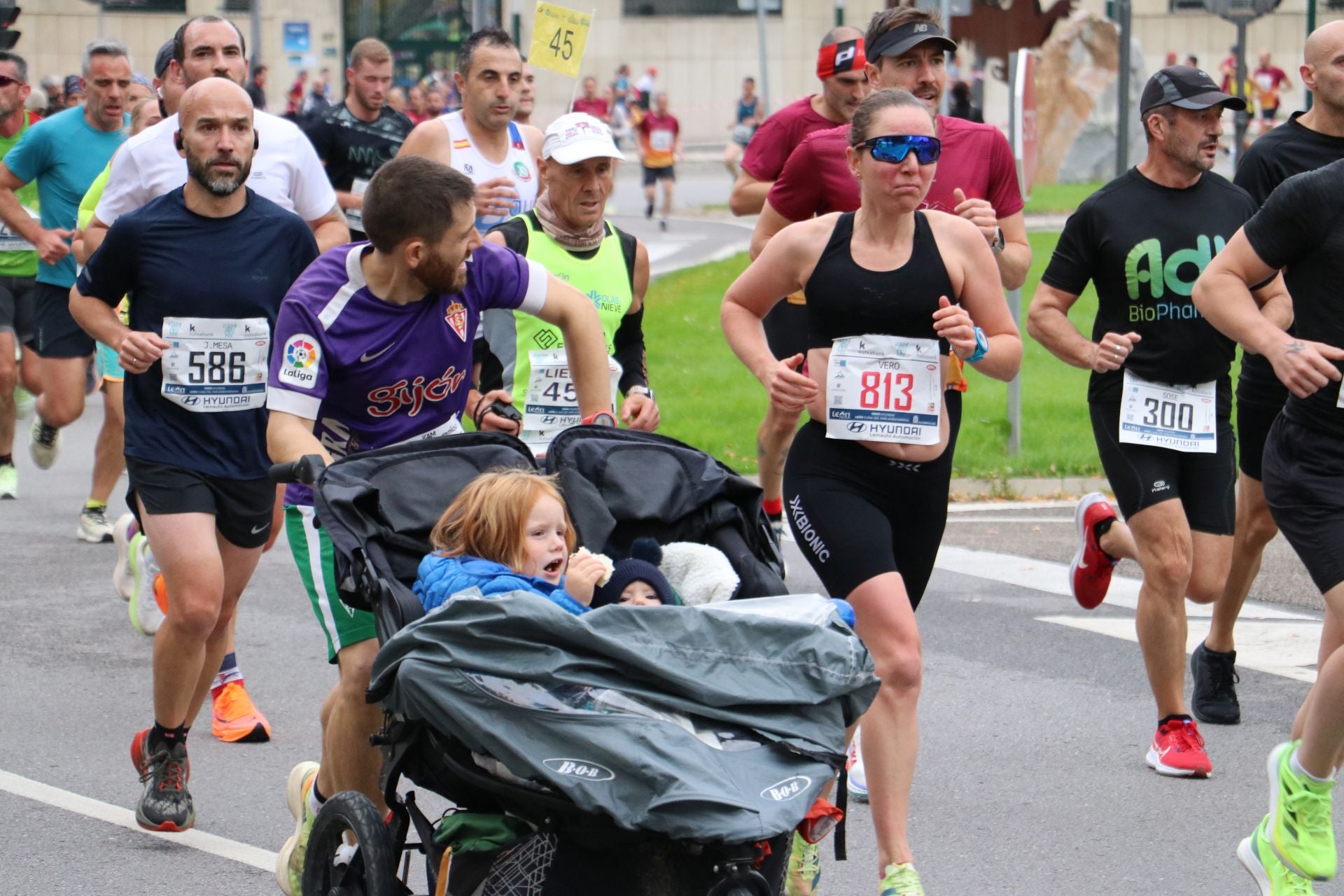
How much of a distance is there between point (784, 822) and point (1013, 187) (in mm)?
3830

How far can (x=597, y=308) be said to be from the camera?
632cm

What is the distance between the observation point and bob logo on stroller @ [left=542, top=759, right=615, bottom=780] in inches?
143

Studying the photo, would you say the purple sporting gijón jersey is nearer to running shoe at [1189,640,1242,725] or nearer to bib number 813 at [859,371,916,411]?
bib number 813 at [859,371,916,411]

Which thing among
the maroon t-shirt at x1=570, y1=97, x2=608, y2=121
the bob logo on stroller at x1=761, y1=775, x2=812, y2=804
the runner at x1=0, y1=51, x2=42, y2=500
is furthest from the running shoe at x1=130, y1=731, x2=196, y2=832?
the maroon t-shirt at x1=570, y1=97, x2=608, y2=121

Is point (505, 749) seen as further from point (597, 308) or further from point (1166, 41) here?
point (1166, 41)

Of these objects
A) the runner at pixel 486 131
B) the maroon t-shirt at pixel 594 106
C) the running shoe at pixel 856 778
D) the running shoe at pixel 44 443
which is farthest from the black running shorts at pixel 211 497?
the maroon t-shirt at pixel 594 106

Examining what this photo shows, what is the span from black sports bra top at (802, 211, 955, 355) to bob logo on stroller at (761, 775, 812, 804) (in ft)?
6.19

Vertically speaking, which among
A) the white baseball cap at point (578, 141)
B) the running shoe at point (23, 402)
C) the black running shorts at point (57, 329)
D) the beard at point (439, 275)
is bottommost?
the running shoe at point (23, 402)

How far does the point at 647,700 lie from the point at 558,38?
6.44 meters

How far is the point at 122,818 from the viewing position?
591cm

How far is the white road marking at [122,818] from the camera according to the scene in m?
5.55

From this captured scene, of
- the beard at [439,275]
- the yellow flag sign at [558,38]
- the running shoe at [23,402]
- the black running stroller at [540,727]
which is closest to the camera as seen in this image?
the black running stroller at [540,727]

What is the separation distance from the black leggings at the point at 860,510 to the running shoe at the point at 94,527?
18.2ft

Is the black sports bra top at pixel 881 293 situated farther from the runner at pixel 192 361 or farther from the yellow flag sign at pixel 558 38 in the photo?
the yellow flag sign at pixel 558 38
